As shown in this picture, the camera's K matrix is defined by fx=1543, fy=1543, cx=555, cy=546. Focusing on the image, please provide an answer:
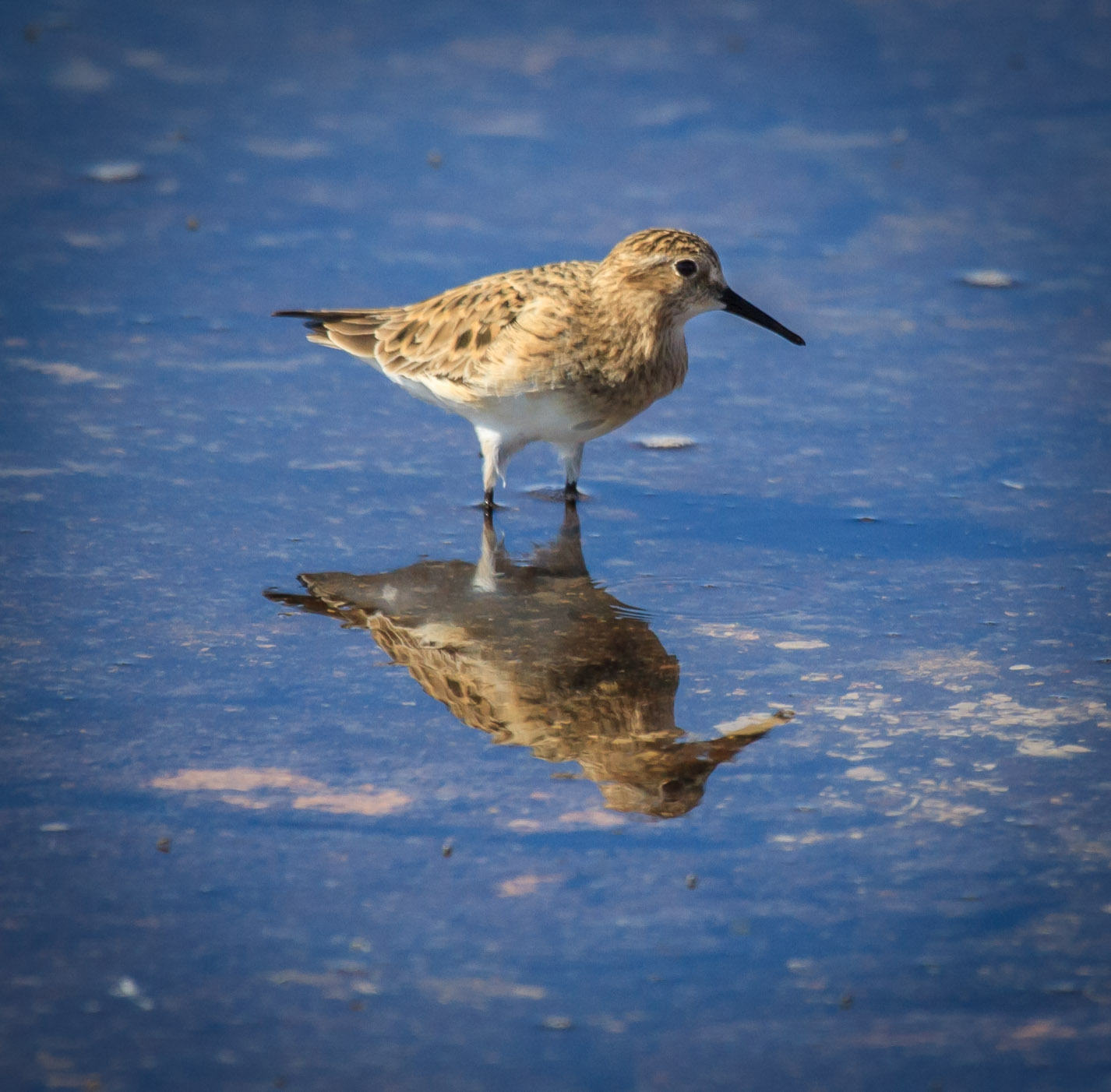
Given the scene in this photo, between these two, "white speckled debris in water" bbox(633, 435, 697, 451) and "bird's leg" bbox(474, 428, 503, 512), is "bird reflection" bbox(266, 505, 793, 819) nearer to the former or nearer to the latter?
"bird's leg" bbox(474, 428, 503, 512)

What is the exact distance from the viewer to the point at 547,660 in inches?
240

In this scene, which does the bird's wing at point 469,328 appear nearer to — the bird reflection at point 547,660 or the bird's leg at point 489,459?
the bird's leg at point 489,459

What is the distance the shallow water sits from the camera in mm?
4344

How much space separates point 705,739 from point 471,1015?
1641 mm

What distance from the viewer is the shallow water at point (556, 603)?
434 centimetres

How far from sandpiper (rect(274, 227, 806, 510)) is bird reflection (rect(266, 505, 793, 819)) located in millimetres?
502

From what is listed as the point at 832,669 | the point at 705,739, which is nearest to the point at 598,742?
the point at 705,739

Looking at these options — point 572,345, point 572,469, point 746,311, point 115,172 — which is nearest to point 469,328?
point 572,345

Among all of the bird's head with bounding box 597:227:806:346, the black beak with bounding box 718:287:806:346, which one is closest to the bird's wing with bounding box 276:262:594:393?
the bird's head with bounding box 597:227:806:346

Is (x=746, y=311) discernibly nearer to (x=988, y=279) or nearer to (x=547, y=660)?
(x=547, y=660)

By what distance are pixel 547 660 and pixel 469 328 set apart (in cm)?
204

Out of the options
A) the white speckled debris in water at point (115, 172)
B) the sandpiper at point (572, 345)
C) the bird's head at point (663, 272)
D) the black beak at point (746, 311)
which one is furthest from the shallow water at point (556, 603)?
the bird's head at point (663, 272)

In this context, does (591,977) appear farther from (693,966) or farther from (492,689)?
(492,689)

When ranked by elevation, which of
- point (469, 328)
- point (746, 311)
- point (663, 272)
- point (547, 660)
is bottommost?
point (547, 660)
